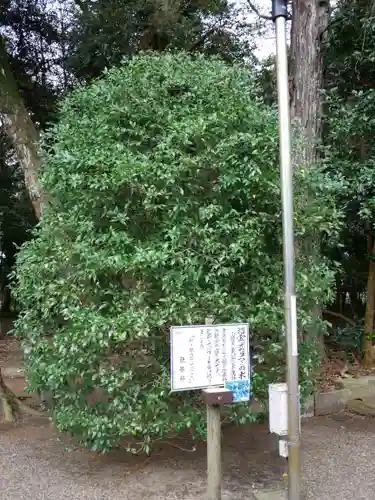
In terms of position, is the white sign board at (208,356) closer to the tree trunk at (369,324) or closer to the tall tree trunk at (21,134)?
the tall tree trunk at (21,134)

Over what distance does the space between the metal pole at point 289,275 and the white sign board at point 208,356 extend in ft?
1.22

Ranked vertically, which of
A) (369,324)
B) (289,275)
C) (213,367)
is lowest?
(369,324)

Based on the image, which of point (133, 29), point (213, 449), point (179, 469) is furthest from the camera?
point (133, 29)

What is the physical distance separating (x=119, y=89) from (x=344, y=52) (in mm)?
4736

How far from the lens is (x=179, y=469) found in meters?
4.59

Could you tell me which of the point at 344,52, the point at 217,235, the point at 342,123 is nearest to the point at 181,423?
the point at 217,235

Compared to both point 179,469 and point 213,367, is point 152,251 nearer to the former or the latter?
point 213,367

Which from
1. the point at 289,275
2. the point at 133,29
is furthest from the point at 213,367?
the point at 133,29

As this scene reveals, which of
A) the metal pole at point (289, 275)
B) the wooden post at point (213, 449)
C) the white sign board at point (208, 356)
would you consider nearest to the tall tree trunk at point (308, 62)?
the metal pole at point (289, 275)

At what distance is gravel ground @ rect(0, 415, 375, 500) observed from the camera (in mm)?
4121

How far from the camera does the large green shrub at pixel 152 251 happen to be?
3.78 meters

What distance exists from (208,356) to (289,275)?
2.75ft

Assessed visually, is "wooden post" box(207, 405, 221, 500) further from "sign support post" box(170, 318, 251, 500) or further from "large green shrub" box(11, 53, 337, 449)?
"large green shrub" box(11, 53, 337, 449)

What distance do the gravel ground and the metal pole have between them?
87 cm
